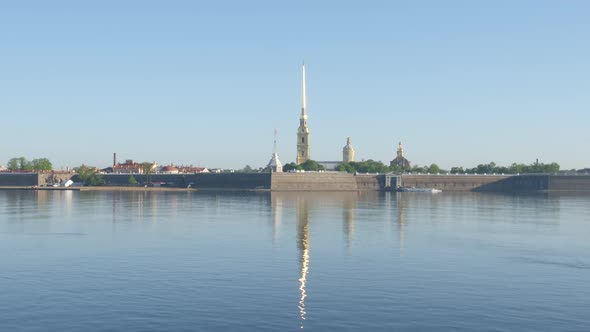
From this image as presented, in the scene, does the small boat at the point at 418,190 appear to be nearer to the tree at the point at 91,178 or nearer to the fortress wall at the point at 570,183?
the fortress wall at the point at 570,183

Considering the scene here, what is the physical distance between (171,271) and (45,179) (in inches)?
6671

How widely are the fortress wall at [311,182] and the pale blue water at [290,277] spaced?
10797 centimetres

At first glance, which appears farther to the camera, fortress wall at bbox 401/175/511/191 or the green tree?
the green tree

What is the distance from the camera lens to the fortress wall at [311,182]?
168 metres

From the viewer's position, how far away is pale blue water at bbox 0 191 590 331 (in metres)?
24.0

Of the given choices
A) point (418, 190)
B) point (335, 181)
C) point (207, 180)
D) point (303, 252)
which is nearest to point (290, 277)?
point (303, 252)

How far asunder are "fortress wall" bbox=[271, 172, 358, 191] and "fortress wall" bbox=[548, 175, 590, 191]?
55.4 meters

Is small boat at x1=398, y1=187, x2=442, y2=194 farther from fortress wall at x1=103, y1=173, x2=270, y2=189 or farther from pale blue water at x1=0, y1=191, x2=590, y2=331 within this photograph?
pale blue water at x1=0, y1=191, x2=590, y2=331

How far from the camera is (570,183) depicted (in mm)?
177375

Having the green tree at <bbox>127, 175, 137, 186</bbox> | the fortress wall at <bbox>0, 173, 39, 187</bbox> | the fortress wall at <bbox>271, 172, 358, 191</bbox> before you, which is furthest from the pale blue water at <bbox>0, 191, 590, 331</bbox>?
the fortress wall at <bbox>0, 173, 39, 187</bbox>

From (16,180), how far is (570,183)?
156m

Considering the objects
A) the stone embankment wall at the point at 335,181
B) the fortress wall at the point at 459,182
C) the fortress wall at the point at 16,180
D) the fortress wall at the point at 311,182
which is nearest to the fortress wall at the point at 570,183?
the stone embankment wall at the point at 335,181

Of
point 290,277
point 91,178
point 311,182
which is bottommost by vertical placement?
point 290,277

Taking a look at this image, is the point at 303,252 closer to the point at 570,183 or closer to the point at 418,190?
the point at 418,190
